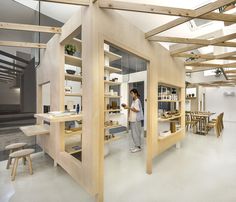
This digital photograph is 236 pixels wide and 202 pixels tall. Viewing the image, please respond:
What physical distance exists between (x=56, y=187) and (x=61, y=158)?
1.46 ft

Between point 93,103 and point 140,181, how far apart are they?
1.68m

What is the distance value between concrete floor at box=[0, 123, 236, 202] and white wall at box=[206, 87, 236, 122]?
845 cm

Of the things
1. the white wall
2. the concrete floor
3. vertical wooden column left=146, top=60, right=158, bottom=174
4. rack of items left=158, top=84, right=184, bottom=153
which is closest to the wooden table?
rack of items left=158, top=84, right=184, bottom=153

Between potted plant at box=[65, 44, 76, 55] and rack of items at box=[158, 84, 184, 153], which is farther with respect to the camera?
rack of items at box=[158, 84, 184, 153]

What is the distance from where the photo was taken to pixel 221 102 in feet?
35.9

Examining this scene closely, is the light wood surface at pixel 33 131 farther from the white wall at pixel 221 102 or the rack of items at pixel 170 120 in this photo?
the white wall at pixel 221 102

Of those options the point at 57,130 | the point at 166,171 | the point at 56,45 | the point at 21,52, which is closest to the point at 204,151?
the point at 166,171

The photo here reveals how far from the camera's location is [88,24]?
1881 millimetres

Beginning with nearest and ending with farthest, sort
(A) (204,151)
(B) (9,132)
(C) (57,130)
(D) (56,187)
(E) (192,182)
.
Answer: (D) (56,187)
(E) (192,182)
(C) (57,130)
(A) (204,151)
(B) (9,132)

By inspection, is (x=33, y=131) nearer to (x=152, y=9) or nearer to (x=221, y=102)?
(x=152, y=9)

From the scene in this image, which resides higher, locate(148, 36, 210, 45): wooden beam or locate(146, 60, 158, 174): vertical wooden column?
locate(148, 36, 210, 45): wooden beam

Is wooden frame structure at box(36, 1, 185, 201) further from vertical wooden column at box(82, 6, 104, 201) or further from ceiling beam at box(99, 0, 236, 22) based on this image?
ceiling beam at box(99, 0, 236, 22)

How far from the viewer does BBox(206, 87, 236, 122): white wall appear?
10.5 m

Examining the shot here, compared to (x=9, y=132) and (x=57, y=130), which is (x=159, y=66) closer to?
(x=57, y=130)
